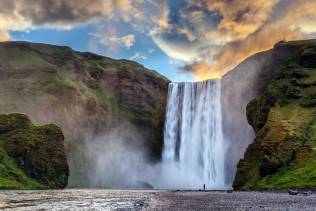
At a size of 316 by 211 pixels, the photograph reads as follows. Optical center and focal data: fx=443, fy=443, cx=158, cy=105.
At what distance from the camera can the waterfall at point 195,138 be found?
14350 centimetres

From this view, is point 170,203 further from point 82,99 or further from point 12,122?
point 82,99

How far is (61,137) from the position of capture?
136 m

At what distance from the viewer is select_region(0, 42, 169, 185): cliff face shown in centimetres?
17062

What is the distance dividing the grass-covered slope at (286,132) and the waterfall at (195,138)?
64.1 feet

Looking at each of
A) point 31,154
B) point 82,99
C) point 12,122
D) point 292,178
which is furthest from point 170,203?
point 82,99

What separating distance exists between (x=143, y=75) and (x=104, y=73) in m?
17.6

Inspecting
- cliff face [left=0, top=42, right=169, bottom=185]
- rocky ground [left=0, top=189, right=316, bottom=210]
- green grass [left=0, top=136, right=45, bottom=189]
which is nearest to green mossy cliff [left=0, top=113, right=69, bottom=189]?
green grass [left=0, top=136, right=45, bottom=189]

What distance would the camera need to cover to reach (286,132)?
104688 millimetres

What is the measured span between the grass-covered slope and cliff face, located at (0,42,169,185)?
52672 millimetres

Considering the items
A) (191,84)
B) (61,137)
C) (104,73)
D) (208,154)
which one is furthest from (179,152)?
(104,73)

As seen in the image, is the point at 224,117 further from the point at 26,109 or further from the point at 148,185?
the point at 26,109

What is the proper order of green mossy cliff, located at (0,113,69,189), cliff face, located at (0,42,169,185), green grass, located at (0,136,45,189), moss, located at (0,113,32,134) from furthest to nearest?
cliff face, located at (0,42,169,185), moss, located at (0,113,32,134), green mossy cliff, located at (0,113,69,189), green grass, located at (0,136,45,189)

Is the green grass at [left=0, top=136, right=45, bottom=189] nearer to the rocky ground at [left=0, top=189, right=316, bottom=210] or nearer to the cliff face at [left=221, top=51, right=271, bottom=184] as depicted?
the rocky ground at [left=0, top=189, right=316, bottom=210]

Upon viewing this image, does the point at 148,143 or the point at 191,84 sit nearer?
the point at 191,84
